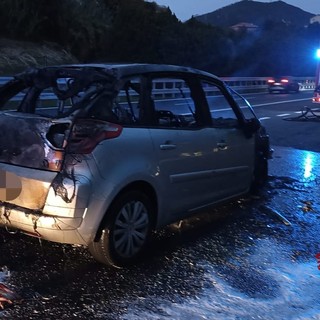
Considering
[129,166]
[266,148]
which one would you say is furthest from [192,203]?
[266,148]

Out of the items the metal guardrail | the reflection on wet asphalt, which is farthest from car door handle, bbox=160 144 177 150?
the metal guardrail

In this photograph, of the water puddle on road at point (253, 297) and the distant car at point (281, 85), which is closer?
the water puddle on road at point (253, 297)

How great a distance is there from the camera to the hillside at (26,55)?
1083 inches

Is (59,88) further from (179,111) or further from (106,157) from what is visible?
(179,111)

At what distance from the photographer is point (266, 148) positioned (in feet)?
21.5

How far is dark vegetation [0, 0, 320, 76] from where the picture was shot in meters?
32.3

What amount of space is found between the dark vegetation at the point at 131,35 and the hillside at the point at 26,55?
662 millimetres

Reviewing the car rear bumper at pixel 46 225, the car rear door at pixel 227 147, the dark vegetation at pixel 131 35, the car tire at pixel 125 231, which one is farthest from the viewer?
the dark vegetation at pixel 131 35

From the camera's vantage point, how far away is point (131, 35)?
37.5 metres

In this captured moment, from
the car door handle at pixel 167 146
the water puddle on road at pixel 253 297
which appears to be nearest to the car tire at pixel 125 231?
the car door handle at pixel 167 146

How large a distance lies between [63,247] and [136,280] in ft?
2.96

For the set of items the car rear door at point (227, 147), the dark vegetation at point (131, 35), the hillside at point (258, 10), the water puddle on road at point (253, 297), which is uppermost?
the hillside at point (258, 10)

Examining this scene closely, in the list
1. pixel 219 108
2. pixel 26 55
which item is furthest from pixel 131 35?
pixel 219 108

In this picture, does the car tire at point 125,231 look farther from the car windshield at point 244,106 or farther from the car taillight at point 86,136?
the car windshield at point 244,106
